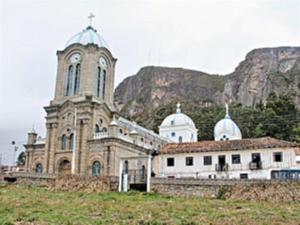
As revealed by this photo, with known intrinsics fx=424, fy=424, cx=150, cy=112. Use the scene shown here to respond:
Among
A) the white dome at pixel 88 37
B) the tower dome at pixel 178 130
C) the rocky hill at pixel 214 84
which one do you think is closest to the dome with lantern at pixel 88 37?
the white dome at pixel 88 37

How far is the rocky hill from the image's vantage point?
11506cm

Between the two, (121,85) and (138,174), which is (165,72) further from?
(138,174)

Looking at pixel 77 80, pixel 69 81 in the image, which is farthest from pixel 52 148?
pixel 77 80

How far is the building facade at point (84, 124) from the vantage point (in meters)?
46.8

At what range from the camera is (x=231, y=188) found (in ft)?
99.9

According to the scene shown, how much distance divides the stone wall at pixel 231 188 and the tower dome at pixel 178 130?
38.3 m

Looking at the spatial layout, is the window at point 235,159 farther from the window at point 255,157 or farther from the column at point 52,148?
the column at point 52,148

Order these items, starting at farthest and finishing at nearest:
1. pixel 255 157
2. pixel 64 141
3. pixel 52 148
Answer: pixel 64 141
pixel 52 148
pixel 255 157

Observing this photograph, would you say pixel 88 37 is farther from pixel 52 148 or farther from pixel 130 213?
pixel 130 213

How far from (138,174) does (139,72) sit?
353 feet

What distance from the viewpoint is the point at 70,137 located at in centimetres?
4931

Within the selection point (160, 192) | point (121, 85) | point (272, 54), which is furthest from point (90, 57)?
point (121, 85)

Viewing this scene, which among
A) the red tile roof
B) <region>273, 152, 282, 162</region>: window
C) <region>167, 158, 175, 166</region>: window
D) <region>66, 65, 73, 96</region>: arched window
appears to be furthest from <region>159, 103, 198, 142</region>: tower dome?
<region>273, 152, 282, 162</region>: window

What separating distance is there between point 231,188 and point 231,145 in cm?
1136
